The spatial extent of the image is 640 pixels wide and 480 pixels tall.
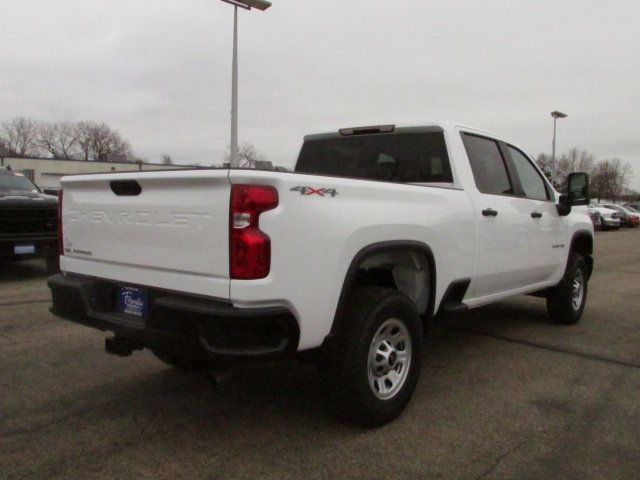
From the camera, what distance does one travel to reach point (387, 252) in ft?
11.0

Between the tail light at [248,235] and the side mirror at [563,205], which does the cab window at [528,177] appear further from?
the tail light at [248,235]

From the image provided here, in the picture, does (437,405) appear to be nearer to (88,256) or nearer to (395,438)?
(395,438)

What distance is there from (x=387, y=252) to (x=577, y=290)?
3758 mm

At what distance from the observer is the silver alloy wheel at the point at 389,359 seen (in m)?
3.28

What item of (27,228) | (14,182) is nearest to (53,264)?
(27,228)

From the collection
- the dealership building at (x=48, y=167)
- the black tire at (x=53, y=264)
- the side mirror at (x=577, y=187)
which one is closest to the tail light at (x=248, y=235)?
the side mirror at (x=577, y=187)

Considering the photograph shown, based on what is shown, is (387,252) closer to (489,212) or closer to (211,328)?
(211,328)

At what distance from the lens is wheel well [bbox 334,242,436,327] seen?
3131mm

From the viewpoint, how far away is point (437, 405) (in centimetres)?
370

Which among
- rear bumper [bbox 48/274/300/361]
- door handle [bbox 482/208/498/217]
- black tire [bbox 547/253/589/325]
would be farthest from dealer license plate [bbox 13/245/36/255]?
black tire [bbox 547/253/589/325]

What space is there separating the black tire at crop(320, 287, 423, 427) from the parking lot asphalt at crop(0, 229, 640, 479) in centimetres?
16

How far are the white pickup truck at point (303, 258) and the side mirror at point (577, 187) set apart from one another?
1.25 meters

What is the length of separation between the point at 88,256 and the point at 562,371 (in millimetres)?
3678

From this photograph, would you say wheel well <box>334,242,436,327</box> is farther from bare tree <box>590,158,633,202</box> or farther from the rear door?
bare tree <box>590,158,633,202</box>
